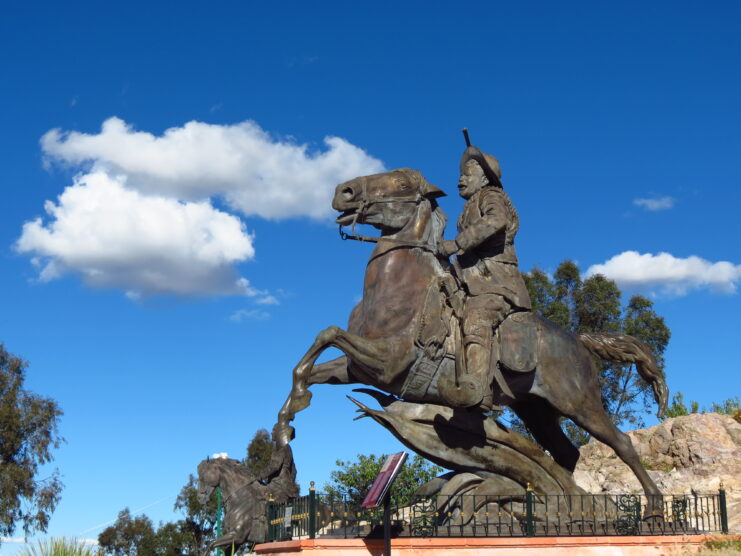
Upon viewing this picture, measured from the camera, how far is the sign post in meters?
9.16

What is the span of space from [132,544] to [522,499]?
41699 millimetres

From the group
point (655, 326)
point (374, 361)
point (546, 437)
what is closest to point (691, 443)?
point (655, 326)

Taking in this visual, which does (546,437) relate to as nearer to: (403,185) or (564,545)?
(564,545)

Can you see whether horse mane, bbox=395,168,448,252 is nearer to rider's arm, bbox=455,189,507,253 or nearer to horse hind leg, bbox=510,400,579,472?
rider's arm, bbox=455,189,507,253

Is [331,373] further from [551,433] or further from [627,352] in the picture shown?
[627,352]

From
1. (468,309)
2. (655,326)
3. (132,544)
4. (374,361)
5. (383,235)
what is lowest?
(132,544)

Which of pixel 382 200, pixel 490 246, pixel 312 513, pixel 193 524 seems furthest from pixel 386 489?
pixel 193 524

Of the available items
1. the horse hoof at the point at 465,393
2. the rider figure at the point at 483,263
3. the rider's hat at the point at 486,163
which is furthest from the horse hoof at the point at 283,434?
the rider's hat at the point at 486,163

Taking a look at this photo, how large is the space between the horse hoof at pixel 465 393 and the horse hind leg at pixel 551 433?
6.90 ft

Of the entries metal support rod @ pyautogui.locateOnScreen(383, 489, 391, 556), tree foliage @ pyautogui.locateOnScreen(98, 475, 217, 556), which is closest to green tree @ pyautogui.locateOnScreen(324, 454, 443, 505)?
tree foliage @ pyautogui.locateOnScreen(98, 475, 217, 556)

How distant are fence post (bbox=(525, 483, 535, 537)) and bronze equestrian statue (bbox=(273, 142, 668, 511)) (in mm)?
1250

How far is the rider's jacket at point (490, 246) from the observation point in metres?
11.4

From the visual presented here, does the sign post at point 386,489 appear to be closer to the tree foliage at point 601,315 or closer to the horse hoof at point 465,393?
the horse hoof at point 465,393

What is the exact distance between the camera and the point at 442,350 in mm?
11289
